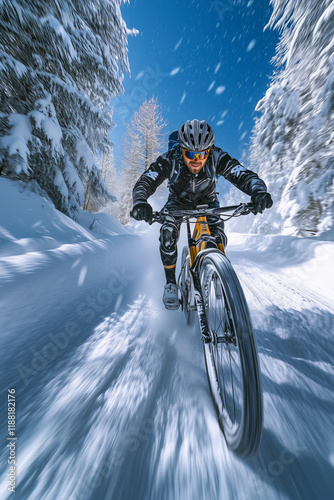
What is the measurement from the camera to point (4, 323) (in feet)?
6.02

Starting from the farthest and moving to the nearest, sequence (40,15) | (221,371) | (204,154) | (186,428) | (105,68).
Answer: (105,68), (40,15), (204,154), (221,371), (186,428)

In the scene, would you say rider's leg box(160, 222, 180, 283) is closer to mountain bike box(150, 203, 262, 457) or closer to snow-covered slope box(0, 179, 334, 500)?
mountain bike box(150, 203, 262, 457)

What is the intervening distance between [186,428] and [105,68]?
30.2 ft

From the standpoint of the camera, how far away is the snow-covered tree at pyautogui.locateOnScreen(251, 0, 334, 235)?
232 inches

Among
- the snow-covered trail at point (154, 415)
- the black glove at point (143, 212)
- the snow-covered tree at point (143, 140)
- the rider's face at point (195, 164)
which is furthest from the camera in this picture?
the snow-covered tree at point (143, 140)

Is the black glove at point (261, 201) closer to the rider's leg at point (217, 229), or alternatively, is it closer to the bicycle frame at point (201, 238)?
the bicycle frame at point (201, 238)

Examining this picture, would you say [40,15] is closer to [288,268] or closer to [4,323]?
[4,323]

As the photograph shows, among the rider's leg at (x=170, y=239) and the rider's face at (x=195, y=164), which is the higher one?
the rider's face at (x=195, y=164)

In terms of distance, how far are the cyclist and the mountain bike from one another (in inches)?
7.7

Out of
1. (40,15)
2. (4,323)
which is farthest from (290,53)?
(4,323)

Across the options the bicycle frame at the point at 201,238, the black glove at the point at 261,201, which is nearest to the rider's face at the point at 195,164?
the bicycle frame at the point at 201,238

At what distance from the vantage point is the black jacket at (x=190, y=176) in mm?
2217

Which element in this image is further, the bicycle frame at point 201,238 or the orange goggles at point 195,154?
the orange goggles at point 195,154

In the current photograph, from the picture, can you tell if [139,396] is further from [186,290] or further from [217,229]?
[217,229]
